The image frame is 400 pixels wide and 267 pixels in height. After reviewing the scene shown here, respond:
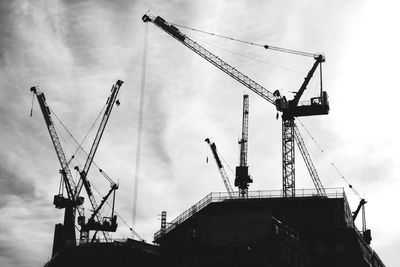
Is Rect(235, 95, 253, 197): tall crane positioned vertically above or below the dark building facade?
above

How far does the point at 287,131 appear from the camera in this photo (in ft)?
460

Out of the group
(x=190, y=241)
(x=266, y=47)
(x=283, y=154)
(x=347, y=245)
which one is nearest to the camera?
(x=190, y=241)

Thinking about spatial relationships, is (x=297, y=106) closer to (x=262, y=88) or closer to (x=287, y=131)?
(x=287, y=131)

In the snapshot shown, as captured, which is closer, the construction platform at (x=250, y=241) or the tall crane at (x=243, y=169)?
the construction platform at (x=250, y=241)

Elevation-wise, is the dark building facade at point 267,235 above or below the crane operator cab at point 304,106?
below

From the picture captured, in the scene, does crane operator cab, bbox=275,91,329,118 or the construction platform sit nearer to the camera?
the construction platform

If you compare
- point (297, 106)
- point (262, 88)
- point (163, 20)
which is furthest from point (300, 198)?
point (163, 20)

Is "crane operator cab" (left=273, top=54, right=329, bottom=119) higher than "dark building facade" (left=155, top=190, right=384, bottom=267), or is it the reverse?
"crane operator cab" (left=273, top=54, right=329, bottom=119)

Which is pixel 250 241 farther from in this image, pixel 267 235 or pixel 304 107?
pixel 304 107

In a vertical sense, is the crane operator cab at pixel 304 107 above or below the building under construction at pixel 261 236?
above

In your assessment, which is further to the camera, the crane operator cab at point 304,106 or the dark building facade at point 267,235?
the crane operator cab at point 304,106

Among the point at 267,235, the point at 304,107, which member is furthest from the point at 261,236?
the point at 304,107

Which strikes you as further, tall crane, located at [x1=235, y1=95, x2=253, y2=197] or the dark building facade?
tall crane, located at [x1=235, y1=95, x2=253, y2=197]

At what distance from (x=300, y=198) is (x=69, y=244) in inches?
1726
